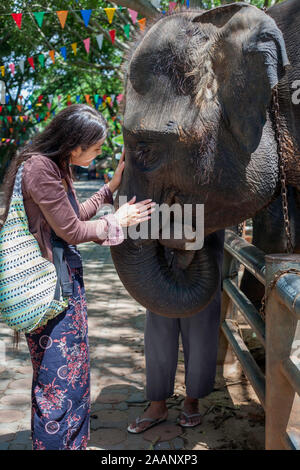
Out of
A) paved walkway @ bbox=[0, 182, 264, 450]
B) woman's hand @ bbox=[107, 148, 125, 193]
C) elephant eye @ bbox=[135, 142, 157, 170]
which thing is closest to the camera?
elephant eye @ bbox=[135, 142, 157, 170]

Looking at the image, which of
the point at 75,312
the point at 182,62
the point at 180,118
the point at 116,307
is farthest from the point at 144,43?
the point at 116,307

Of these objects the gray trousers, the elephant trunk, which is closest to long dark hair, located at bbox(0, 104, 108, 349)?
the elephant trunk

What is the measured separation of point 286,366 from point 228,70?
123 centimetres

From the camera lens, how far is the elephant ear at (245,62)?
6.95ft

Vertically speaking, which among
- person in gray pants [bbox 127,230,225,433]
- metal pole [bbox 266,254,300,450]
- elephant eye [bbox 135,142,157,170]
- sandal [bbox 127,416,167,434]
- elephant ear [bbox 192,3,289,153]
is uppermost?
elephant ear [bbox 192,3,289,153]

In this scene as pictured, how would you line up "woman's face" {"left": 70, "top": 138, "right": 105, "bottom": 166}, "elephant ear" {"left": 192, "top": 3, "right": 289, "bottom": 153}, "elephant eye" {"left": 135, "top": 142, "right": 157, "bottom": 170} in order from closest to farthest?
"elephant ear" {"left": 192, "top": 3, "right": 289, "bottom": 153}, "woman's face" {"left": 70, "top": 138, "right": 105, "bottom": 166}, "elephant eye" {"left": 135, "top": 142, "right": 157, "bottom": 170}

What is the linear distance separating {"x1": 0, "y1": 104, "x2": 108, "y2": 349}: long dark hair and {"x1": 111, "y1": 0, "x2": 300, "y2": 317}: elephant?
0.21 meters

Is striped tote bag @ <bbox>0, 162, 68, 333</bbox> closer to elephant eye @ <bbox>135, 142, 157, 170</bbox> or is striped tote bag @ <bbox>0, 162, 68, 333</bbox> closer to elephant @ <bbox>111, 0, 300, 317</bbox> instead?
elephant @ <bbox>111, 0, 300, 317</bbox>

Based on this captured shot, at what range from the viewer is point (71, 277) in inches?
94.4

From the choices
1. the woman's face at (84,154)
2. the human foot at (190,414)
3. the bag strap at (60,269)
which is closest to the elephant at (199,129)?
the woman's face at (84,154)

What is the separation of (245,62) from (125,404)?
231 cm

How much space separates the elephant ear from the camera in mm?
2119

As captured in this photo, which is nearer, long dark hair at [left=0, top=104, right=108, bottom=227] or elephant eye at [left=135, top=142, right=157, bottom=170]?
long dark hair at [left=0, top=104, right=108, bottom=227]

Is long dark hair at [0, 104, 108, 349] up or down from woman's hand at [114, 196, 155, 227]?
up
